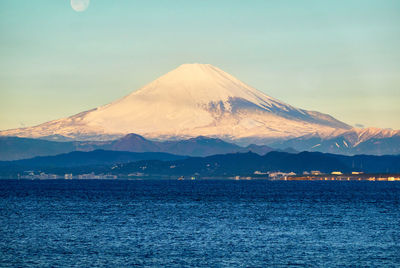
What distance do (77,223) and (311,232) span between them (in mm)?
29955

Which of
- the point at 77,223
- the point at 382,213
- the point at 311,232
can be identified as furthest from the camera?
the point at 382,213

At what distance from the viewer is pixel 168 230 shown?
3477 inches

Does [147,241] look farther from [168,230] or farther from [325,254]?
[325,254]

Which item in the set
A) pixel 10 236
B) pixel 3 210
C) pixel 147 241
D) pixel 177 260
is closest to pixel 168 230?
pixel 147 241

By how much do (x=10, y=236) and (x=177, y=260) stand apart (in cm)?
2331

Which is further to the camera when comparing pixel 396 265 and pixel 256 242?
pixel 256 242

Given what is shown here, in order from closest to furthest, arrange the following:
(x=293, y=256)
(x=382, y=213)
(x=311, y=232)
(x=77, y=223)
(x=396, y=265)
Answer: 1. (x=396, y=265)
2. (x=293, y=256)
3. (x=311, y=232)
4. (x=77, y=223)
5. (x=382, y=213)

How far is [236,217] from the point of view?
4321 inches

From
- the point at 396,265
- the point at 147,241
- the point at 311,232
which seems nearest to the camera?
the point at 396,265

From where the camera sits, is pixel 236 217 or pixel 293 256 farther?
pixel 236 217

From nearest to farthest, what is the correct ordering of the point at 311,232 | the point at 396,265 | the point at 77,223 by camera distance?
the point at 396,265 < the point at 311,232 < the point at 77,223

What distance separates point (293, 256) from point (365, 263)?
6.70 m

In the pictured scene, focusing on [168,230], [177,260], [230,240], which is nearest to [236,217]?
[168,230]

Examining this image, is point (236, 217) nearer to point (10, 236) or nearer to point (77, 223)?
point (77, 223)
